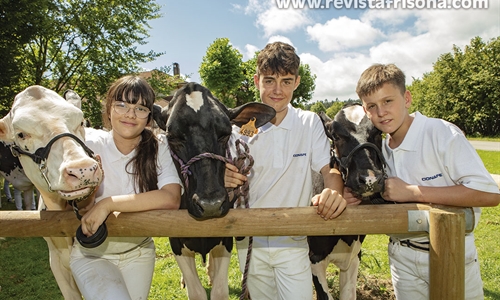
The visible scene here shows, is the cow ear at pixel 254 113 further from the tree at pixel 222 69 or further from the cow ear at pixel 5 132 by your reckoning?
the tree at pixel 222 69

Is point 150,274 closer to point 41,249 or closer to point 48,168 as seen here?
point 48,168

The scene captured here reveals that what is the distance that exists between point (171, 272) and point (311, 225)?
4.44 meters

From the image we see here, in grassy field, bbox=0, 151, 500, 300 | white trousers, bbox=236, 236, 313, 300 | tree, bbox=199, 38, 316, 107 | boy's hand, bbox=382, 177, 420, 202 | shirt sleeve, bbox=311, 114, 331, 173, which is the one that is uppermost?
tree, bbox=199, 38, 316, 107

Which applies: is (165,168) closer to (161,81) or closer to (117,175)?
(117,175)

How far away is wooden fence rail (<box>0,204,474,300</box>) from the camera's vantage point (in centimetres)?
181

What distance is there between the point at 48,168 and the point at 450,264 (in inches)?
101

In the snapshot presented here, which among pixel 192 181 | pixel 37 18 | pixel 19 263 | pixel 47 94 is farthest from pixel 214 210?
pixel 37 18

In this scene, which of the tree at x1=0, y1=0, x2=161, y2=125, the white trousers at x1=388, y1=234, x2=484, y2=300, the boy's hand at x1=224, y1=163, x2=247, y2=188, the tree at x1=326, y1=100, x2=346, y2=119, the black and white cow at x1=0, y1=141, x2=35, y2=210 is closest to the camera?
the white trousers at x1=388, y1=234, x2=484, y2=300

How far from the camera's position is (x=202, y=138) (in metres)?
2.62

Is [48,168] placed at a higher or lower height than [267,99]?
lower

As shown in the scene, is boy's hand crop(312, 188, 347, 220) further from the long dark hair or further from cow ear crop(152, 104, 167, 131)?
cow ear crop(152, 104, 167, 131)

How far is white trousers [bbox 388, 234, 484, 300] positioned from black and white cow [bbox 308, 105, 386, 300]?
0.52 metres

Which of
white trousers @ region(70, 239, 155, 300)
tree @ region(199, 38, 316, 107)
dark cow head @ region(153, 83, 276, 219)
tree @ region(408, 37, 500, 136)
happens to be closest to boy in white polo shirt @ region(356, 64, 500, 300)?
dark cow head @ region(153, 83, 276, 219)

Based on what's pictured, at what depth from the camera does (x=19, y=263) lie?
252 inches
